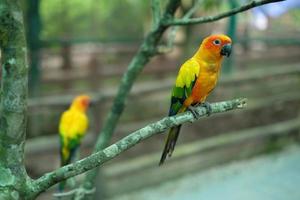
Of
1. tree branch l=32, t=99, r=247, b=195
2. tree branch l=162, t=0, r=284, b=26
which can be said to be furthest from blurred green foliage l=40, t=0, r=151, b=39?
tree branch l=32, t=99, r=247, b=195

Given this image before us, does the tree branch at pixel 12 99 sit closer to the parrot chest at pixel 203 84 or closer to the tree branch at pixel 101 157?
the tree branch at pixel 101 157

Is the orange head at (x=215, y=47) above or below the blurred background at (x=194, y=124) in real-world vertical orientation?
above

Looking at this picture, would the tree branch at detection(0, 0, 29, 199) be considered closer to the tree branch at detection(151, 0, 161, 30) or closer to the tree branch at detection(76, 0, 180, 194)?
the tree branch at detection(76, 0, 180, 194)

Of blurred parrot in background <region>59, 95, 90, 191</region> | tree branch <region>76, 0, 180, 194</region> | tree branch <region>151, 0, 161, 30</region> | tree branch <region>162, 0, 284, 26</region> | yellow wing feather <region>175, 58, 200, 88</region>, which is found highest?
tree branch <region>162, 0, 284, 26</region>

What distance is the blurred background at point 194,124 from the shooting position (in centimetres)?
466

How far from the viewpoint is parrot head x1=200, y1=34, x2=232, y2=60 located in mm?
1750


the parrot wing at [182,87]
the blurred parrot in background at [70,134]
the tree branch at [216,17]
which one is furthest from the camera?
the blurred parrot in background at [70,134]

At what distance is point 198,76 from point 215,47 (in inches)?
6.3

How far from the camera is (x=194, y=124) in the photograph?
18.6ft

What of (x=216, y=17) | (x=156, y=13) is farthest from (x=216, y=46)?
(x=156, y=13)

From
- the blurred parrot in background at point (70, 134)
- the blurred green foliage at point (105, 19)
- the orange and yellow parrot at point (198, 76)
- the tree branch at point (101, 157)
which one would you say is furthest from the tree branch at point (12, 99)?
the blurred green foliage at point (105, 19)

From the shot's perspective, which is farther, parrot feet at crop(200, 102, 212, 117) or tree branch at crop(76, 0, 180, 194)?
tree branch at crop(76, 0, 180, 194)

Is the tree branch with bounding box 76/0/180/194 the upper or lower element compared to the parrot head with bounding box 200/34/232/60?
lower

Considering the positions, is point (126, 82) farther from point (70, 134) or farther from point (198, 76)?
point (70, 134)
